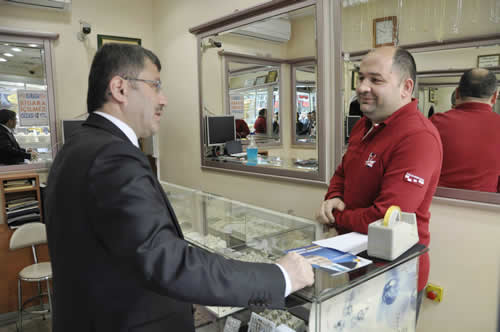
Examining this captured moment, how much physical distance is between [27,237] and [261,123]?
8.12ft

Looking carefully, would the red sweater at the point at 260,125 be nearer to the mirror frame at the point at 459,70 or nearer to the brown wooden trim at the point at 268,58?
the brown wooden trim at the point at 268,58

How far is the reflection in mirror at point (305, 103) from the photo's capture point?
282cm

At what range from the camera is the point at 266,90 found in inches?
139

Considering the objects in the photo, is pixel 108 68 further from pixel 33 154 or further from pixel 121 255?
pixel 33 154

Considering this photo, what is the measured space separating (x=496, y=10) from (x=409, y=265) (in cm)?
155

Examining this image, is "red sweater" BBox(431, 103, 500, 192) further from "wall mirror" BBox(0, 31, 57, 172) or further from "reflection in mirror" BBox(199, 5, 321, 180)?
"wall mirror" BBox(0, 31, 57, 172)

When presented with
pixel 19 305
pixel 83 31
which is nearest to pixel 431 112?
pixel 19 305

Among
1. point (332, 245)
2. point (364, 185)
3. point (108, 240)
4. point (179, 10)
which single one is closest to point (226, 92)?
point (179, 10)

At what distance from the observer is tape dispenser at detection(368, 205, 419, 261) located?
42.2 inches

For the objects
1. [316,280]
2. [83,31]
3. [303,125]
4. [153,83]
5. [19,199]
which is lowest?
[19,199]

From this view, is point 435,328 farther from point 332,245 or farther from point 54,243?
point 54,243

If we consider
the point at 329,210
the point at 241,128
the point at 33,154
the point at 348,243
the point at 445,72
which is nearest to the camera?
the point at 348,243

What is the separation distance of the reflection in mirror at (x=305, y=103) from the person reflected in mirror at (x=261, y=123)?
1.88 ft

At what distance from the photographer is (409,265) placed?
1207mm
